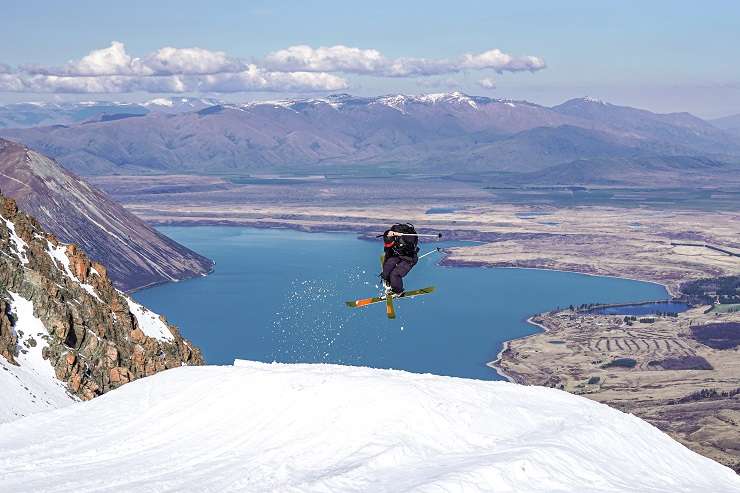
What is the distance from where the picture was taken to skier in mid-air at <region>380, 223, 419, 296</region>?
39.4 m

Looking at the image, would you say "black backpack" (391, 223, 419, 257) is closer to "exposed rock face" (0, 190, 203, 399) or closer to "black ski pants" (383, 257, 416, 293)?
"black ski pants" (383, 257, 416, 293)

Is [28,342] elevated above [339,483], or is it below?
below

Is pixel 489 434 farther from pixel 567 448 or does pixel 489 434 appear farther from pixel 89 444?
pixel 89 444

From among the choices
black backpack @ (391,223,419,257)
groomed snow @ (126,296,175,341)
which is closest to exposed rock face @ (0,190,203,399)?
groomed snow @ (126,296,175,341)

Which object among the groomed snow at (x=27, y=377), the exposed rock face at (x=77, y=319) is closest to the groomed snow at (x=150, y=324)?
the exposed rock face at (x=77, y=319)

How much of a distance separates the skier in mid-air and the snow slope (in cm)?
393

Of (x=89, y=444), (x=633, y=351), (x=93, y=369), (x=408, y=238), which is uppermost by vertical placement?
(x=408, y=238)

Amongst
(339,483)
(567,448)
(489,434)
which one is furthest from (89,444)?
(567,448)

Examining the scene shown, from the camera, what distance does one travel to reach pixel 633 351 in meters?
185

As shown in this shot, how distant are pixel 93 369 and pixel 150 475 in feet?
116

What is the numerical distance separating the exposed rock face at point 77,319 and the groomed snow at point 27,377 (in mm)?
367

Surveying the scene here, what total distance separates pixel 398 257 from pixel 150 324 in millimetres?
41483

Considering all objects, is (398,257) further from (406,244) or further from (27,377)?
(27,377)

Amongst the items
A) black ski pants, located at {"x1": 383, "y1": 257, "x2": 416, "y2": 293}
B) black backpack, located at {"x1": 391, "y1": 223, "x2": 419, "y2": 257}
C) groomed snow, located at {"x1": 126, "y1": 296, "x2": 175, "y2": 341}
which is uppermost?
black backpack, located at {"x1": 391, "y1": 223, "x2": 419, "y2": 257}
